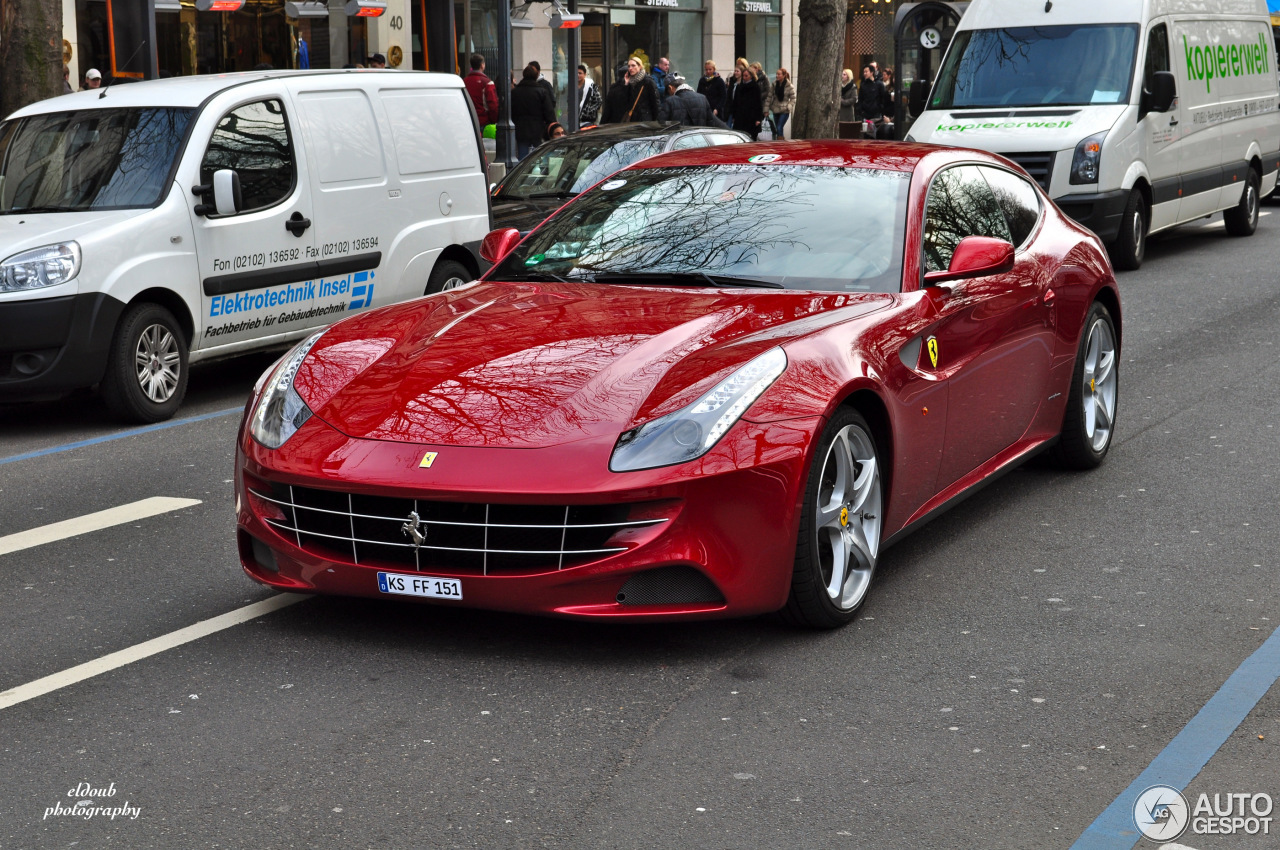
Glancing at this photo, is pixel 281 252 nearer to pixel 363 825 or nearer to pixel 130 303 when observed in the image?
pixel 130 303

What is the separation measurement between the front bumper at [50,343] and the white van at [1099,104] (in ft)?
28.7

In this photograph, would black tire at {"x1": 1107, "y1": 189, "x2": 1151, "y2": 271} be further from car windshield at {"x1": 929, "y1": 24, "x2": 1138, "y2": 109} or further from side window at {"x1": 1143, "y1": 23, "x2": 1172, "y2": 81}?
side window at {"x1": 1143, "y1": 23, "x2": 1172, "y2": 81}

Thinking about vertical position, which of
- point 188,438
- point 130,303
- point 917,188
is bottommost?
point 188,438

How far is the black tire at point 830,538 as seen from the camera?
15.5 ft

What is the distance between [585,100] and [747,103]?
3573 mm

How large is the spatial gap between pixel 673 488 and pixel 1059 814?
52.6 inches

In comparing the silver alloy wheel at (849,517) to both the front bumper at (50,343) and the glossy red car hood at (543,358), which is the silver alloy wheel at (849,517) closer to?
the glossy red car hood at (543,358)

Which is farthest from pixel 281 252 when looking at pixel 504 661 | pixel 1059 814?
pixel 1059 814

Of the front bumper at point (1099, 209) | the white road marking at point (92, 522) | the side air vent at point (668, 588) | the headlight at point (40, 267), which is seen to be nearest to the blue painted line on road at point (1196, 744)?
the side air vent at point (668, 588)

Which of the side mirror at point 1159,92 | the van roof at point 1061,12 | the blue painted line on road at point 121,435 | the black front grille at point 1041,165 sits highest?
the van roof at point 1061,12

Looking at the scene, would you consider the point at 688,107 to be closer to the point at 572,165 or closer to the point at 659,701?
the point at 572,165

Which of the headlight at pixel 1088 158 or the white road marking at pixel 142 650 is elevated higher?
the headlight at pixel 1088 158

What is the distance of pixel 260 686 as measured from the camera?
4523 millimetres

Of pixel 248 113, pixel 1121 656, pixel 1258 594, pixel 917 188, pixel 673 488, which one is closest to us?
pixel 673 488
